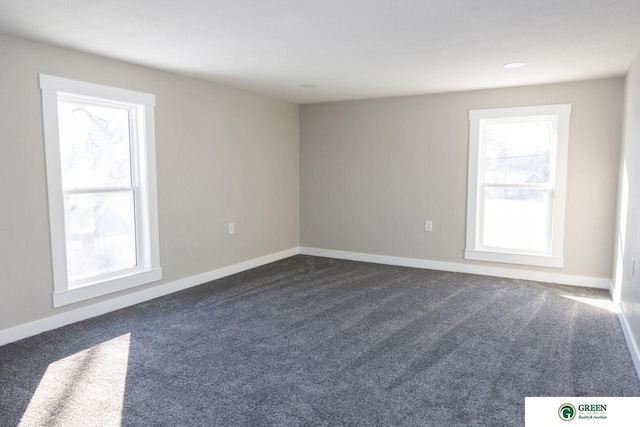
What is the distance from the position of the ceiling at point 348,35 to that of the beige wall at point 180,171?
0.78 feet

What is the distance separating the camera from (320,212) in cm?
620

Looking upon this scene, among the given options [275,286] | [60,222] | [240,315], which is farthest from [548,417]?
[60,222]

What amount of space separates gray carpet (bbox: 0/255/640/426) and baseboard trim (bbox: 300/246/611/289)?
289mm

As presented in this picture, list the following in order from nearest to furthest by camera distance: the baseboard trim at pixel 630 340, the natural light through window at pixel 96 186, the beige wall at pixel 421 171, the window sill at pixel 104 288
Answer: the baseboard trim at pixel 630 340, the window sill at pixel 104 288, the natural light through window at pixel 96 186, the beige wall at pixel 421 171

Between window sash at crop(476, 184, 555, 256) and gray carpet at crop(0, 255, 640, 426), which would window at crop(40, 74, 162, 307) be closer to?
gray carpet at crop(0, 255, 640, 426)

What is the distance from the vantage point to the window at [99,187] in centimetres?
334

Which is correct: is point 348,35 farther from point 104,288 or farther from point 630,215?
point 104,288

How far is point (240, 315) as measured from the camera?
3680 millimetres

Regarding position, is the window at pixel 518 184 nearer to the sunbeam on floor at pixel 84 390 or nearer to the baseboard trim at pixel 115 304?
the baseboard trim at pixel 115 304

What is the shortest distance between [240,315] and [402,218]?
2711 mm

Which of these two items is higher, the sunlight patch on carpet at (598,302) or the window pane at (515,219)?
the window pane at (515,219)

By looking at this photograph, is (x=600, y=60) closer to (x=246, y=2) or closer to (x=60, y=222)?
(x=246, y=2)

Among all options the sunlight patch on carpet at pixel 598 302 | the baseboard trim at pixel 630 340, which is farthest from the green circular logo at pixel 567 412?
the sunlight patch on carpet at pixel 598 302

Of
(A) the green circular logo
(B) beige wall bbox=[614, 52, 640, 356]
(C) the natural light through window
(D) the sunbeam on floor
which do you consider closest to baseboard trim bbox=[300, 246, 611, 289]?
(B) beige wall bbox=[614, 52, 640, 356]
